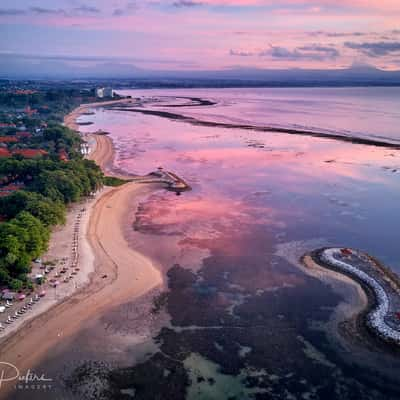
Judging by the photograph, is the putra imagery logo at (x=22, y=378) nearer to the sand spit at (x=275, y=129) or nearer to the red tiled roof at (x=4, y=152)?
the red tiled roof at (x=4, y=152)

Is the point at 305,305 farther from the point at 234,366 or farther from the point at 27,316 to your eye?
the point at 27,316

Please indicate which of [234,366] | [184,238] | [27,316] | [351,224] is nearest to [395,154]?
[351,224]

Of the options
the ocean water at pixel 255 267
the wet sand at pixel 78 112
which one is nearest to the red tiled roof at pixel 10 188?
the ocean water at pixel 255 267

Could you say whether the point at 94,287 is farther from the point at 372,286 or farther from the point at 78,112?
the point at 78,112

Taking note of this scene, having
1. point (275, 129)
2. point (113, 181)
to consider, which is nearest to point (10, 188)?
point (113, 181)

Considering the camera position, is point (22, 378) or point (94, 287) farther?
point (94, 287)

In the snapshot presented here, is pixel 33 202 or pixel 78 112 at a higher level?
pixel 78 112
